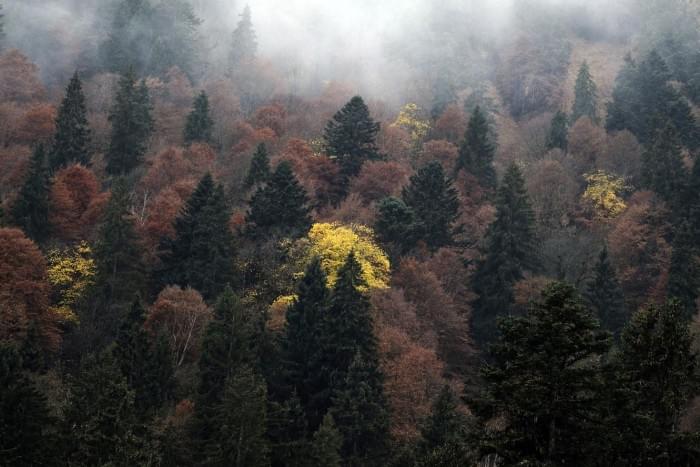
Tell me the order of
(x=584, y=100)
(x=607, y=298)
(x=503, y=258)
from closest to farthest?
(x=607, y=298)
(x=503, y=258)
(x=584, y=100)

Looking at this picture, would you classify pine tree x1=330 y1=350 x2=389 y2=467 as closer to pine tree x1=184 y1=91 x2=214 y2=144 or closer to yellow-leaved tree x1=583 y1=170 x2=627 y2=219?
yellow-leaved tree x1=583 y1=170 x2=627 y2=219

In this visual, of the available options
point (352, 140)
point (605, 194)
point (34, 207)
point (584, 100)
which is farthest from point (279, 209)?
point (584, 100)

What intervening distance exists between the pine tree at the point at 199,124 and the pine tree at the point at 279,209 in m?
22.7

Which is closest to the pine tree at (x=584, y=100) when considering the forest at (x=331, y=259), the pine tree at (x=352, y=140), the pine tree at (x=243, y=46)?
the forest at (x=331, y=259)

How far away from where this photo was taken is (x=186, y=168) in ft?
235

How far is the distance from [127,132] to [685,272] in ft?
168

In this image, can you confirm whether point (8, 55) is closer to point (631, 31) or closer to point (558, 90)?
point (558, 90)

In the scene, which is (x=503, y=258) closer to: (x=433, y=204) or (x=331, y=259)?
(x=433, y=204)

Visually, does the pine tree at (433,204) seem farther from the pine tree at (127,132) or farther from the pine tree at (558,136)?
the pine tree at (127,132)

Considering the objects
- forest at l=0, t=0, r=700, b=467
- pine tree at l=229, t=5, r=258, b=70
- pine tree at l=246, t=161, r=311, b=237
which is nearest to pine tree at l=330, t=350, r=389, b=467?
forest at l=0, t=0, r=700, b=467

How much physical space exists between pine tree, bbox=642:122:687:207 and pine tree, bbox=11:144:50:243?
2023 inches

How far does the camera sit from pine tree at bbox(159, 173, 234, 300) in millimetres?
54531

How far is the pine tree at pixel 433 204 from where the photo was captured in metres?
61.5

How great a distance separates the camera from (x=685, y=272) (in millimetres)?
53156
